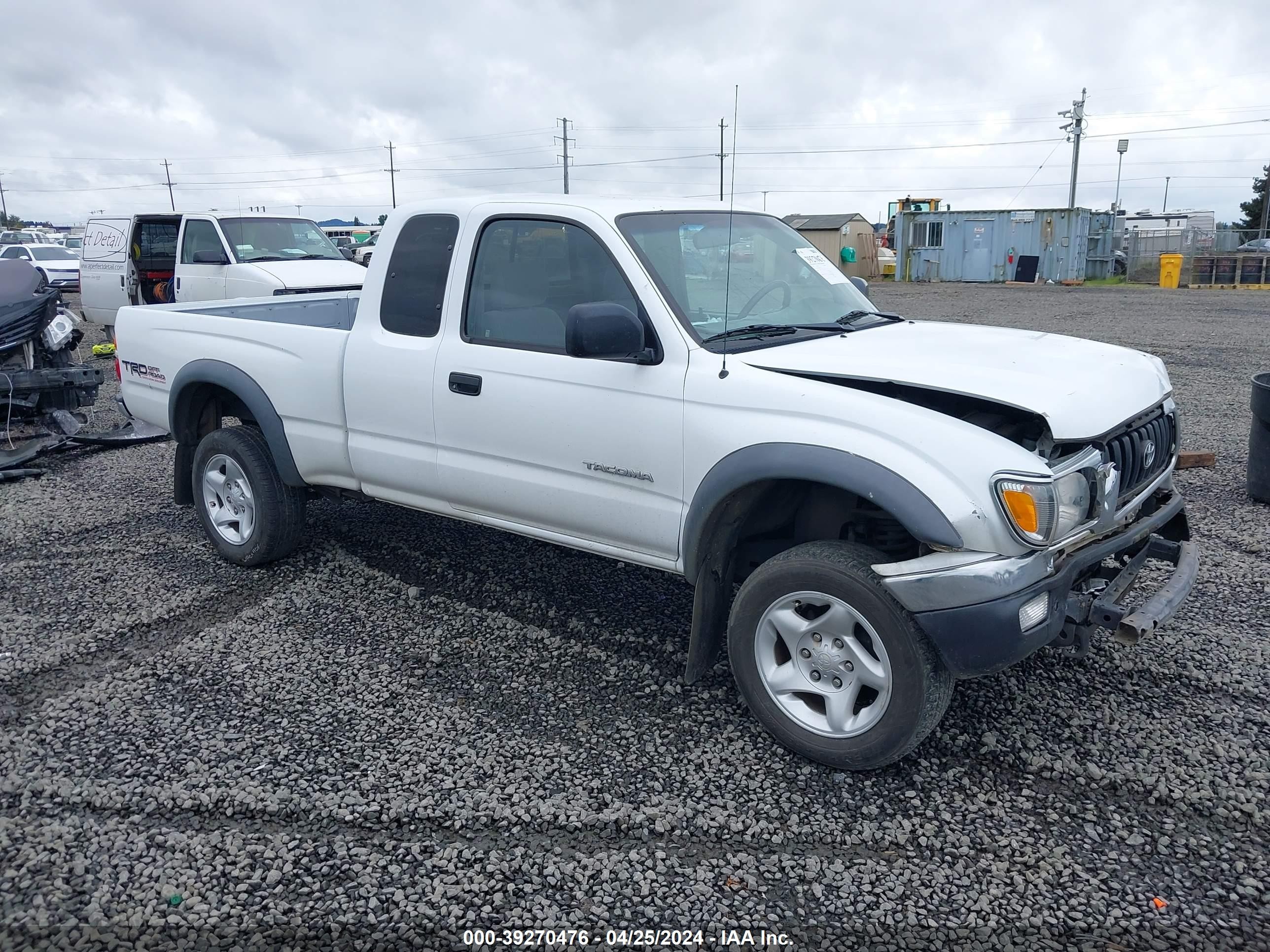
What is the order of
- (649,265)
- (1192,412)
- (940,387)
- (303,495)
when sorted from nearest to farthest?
(940,387) < (649,265) < (303,495) < (1192,412)

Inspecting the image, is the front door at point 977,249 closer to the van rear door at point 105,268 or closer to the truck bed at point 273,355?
the van rear door at point 105,268

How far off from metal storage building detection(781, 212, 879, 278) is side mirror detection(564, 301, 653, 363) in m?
38.4

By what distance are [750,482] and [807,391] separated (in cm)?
37

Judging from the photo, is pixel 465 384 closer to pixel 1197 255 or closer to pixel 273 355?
pixel 273 355

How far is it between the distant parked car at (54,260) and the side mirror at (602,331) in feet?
89.3

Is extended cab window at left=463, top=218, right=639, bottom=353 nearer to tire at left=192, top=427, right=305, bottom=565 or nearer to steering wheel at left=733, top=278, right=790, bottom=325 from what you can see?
steering wheel at left=733, top=278, right=790, bottom=325

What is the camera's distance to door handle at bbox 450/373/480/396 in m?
4.23

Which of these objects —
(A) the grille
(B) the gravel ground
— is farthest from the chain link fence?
(A) the grille

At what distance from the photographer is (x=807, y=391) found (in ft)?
11.1

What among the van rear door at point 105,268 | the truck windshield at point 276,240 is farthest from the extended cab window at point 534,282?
the van rear door at point 105,268

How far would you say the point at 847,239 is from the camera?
42.6 metres

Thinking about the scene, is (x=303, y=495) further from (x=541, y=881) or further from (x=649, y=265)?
(x=541, y=881)

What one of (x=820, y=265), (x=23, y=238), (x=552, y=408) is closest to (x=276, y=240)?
(x=820, y=265)

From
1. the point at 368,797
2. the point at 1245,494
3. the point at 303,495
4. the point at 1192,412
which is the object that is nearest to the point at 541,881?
the point at 368,797
